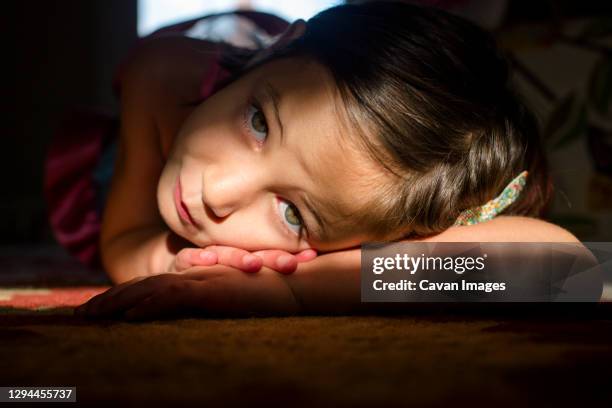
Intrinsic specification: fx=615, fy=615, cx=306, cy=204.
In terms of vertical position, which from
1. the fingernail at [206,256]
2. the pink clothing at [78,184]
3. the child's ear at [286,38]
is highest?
the child's ear at [286,38]

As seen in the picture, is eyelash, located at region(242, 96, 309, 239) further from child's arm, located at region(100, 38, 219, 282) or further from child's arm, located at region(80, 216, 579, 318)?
child's arm, located at region(100, 38, 219, 282)

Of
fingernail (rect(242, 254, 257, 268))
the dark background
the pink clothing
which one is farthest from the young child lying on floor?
the dark background

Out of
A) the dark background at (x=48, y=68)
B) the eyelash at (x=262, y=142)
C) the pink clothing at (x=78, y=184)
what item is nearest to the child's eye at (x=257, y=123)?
the eyelash at (x=262, y=142)

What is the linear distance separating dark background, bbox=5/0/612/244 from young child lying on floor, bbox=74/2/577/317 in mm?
1404

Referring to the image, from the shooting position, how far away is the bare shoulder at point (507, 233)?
755 mm

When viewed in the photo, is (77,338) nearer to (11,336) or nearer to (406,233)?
(11,336)

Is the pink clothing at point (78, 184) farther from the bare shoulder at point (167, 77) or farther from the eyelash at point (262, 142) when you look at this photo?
the eyelash at point (262, 142)

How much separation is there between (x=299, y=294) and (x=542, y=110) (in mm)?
1329

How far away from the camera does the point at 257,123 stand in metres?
0.80

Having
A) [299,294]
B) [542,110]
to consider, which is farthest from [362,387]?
[542,110]

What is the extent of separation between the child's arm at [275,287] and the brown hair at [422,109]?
0.05 meters

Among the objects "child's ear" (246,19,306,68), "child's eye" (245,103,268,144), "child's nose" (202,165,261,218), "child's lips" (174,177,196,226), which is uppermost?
"child's ear" (246,19,306,68)

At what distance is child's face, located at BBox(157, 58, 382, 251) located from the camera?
72 cm

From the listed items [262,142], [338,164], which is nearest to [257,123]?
[262,142]
